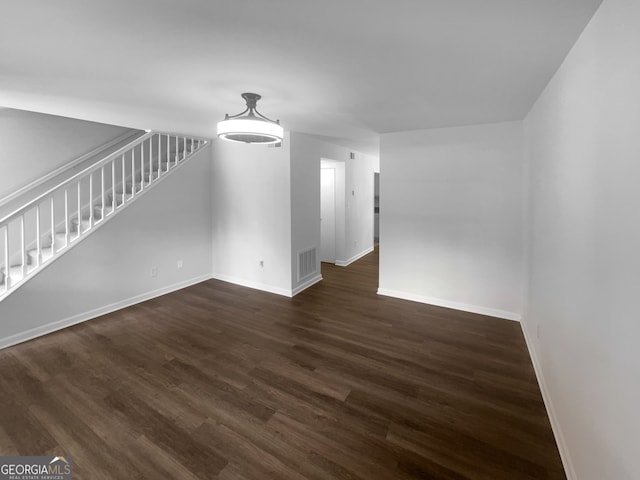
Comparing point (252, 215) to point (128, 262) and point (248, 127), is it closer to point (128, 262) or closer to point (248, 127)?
point (128, 262)

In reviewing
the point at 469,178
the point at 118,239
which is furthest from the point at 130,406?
the point at 469,178

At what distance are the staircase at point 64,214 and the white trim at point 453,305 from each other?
11.6 feet

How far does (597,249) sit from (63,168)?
17.3 feet

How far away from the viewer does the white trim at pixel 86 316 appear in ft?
9.19

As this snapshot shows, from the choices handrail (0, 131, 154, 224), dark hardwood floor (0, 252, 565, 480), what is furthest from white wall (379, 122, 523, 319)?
handrail (0, 131, 154, 224)

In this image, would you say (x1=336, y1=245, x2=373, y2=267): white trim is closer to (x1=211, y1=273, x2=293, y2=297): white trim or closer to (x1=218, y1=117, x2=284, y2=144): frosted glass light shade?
(x1=211, y1=273, x2=293, y2=297): white trim

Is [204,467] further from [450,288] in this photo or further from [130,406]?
[450,288]

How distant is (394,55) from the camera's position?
170 cm

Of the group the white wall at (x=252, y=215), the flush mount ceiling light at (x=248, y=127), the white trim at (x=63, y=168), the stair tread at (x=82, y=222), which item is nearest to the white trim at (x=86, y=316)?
the stair tread at (x=82, y=222)

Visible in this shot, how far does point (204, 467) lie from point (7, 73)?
2.82 metres

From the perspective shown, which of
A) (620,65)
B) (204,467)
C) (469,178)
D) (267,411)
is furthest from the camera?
(469,178)

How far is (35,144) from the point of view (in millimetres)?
3627

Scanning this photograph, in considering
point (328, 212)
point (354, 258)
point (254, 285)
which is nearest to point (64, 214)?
point (254, 285)

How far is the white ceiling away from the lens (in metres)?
1.30
